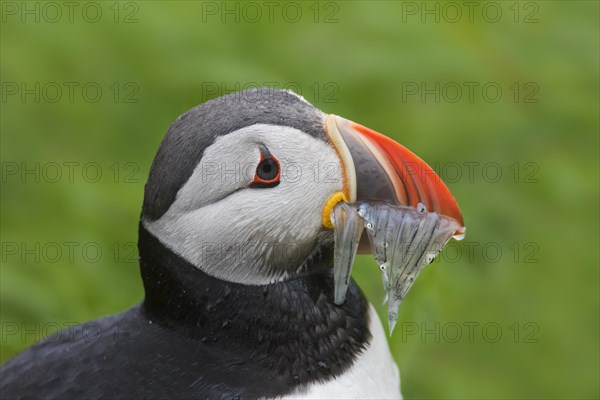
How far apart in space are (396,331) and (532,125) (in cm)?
161

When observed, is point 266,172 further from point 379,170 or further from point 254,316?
point 254,316

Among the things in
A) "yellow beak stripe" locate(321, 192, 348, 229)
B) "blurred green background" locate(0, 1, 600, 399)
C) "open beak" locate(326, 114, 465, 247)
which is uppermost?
"open beak" locate(326, 114, 465, 247)

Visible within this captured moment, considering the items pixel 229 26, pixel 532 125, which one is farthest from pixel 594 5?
pixel 229 26

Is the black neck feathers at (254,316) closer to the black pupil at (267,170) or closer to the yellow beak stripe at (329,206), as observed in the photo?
the yellow beak stripe at (329,206)

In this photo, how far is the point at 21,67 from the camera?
481cm

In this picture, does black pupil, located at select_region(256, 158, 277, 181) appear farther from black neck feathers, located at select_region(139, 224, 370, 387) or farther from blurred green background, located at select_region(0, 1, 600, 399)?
blurred green background, located at select_region(0, 1, 600, 399)

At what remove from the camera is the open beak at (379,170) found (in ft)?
8.95

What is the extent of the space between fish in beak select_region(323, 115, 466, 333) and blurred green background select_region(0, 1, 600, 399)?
1.42 metres

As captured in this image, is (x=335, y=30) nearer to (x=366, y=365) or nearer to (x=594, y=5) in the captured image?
(x=594, y=5)

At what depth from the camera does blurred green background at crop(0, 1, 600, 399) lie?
14.5 feet

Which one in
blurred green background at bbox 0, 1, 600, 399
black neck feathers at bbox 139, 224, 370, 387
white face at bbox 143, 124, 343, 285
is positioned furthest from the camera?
blurred green background at bbox 0, 1, 600, 399

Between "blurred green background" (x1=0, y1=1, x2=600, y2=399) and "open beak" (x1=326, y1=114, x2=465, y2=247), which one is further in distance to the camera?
"blurred green background" (x1=0, y1=1, x2=600, y2=399)

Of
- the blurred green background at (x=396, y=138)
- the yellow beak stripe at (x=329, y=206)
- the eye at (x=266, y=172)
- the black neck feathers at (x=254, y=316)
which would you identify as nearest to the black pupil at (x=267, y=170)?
the eye at (x=266, y=172)

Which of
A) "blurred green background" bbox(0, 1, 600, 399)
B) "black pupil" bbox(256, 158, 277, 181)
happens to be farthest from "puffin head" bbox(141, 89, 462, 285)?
"blurred green background" bbox(0, 1, 600, 399)
